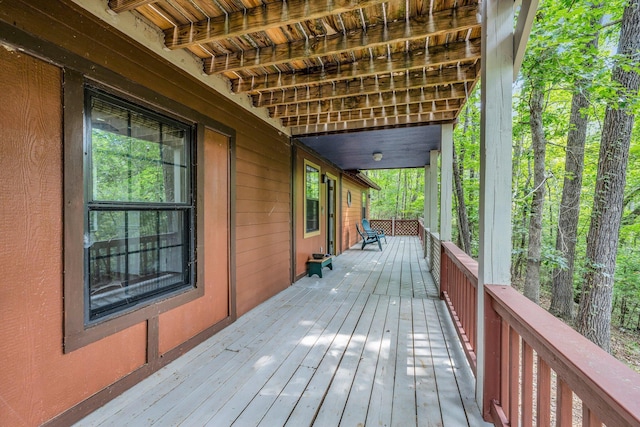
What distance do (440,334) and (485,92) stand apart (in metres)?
2.27

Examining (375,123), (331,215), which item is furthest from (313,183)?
(375,123)

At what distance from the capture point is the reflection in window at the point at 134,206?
1.76 m

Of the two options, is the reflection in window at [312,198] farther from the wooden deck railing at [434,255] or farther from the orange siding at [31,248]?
the orange siding at [31,248]

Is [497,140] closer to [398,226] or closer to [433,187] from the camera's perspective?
[433,187]

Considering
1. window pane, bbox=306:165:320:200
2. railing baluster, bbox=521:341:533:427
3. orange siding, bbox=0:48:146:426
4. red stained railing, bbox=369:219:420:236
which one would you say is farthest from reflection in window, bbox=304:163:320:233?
red stained railing, bbox=369:219:420:236

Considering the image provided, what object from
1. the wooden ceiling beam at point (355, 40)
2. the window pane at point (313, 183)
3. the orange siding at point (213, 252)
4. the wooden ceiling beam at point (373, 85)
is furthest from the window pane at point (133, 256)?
the window pane at point (313, 183)

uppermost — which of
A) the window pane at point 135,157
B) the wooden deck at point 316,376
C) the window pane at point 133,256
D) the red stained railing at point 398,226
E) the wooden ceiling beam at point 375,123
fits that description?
the wooden ceiling beam at point 375,123

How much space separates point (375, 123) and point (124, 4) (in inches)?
120

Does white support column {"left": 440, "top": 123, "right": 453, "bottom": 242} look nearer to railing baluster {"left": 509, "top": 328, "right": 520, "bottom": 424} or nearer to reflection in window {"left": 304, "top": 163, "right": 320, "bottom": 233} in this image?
reflection in window {"left": 304, "top": 163, "right": 320, "bottom": 233}

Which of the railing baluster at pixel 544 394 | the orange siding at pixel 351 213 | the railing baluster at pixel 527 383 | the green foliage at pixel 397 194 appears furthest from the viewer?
the green foliage at pixel 397 194

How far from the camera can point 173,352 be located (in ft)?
7.54

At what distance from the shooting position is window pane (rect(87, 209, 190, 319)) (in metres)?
1.77

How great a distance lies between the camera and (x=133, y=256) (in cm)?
200

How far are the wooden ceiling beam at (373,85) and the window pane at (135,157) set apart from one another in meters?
1.24
